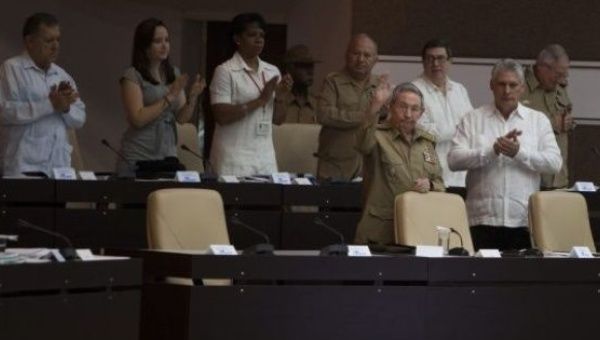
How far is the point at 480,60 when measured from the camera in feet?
37.3

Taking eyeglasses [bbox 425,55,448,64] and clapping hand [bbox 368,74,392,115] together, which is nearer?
clapping hand [bbox 368,74,392,115]

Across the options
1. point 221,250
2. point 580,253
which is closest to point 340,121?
point 580,253

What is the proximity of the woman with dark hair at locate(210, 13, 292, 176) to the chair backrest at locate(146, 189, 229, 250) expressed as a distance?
141 cm

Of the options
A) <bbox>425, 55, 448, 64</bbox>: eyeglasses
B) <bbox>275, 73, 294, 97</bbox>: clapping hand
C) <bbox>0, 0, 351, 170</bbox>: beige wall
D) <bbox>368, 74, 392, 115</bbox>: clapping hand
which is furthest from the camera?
<bbox>0, 0, 351, 170</bbox>: beige wall

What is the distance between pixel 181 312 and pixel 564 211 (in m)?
2.34

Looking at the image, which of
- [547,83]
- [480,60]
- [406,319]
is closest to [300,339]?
[406,319]

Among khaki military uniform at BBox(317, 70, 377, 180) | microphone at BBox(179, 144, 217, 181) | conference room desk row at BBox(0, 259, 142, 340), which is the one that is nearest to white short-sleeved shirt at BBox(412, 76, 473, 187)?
khaki military uniform at BBox(317, 70, 377, 180)

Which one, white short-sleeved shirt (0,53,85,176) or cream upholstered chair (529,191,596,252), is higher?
white short-sleeved shirt (0,53,85,176)

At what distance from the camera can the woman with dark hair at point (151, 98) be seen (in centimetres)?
813

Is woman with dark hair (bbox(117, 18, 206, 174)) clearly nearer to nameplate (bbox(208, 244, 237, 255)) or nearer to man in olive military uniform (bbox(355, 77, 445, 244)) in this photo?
man in olive military uniform (bbox(355, 77, 445, 244))

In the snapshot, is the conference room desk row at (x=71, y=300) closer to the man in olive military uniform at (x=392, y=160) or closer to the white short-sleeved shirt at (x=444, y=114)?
the man in olive military uniform at (x=392, y=160)

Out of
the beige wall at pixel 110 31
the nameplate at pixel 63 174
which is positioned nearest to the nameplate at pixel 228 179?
the nameplate at pixel 63 174

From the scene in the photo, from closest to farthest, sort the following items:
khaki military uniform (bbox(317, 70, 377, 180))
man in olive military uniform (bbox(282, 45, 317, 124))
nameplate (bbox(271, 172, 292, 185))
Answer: nameplate (bbox(271, 172, 292, 185))
khaki military uniform (bbox(317, 70, 377, 180))
man in olive military uniform (bbox(282, 45, 317, 124))

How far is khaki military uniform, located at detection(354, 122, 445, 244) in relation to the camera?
7.27m
